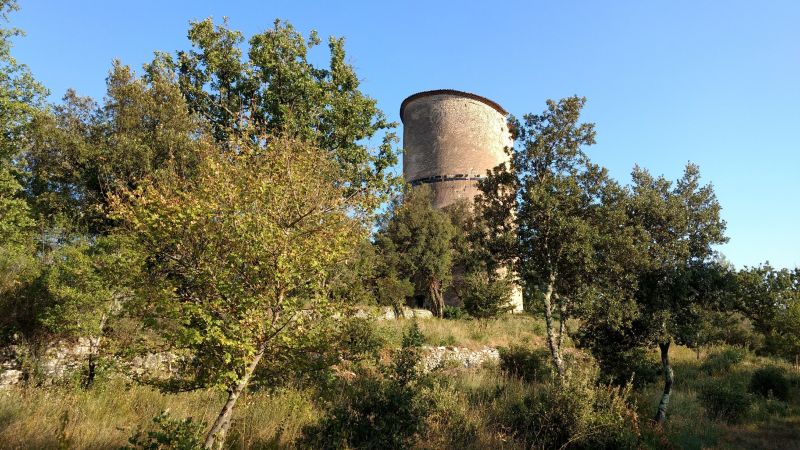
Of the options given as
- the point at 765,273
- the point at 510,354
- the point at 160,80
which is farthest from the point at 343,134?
the point at 765,273

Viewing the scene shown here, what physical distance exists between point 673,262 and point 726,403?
5409 mm

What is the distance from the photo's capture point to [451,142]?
3728 centimetres

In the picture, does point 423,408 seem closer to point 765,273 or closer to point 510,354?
point 510,354

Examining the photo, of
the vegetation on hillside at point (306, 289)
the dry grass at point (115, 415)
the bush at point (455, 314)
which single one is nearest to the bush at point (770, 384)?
the vegetation on hillside at point (306, 289)

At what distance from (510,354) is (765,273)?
7.30 metres

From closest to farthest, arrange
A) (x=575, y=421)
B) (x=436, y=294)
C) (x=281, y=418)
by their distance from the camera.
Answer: (x=281, y=418)
(x=575, y=421)
(x=436, y=294)

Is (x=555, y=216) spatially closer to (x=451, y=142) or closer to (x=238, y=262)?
(x=238, y=262)

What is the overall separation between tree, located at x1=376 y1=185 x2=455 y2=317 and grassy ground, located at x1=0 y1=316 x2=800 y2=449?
47.5 ft

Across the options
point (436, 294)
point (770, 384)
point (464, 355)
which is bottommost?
point (770, 384)

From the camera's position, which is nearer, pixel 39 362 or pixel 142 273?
pixel 142 273

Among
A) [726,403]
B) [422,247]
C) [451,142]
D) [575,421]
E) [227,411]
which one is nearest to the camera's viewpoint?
[227,411]

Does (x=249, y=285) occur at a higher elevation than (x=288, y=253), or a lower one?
lower

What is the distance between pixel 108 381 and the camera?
297 inches

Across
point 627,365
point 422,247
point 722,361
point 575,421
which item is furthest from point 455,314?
point 575,421
